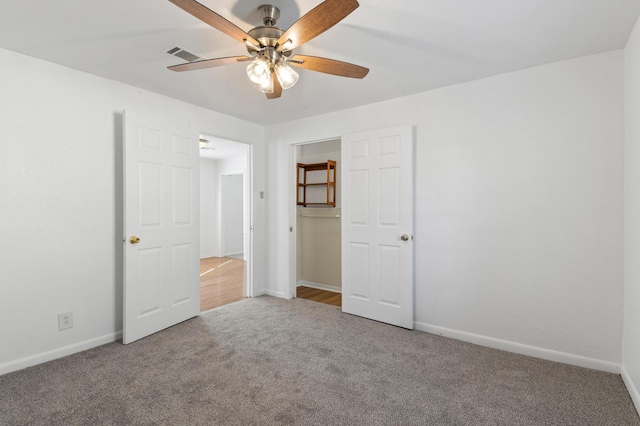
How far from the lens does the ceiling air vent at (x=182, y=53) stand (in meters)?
2.31

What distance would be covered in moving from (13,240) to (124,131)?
3.85 ft

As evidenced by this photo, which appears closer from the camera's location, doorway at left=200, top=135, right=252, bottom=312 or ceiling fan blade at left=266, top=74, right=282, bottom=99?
ceiling fan blade at left=266, top=74, right=282, bottom=99

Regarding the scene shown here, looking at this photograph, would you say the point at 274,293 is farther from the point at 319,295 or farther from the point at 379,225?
the point at 379,225

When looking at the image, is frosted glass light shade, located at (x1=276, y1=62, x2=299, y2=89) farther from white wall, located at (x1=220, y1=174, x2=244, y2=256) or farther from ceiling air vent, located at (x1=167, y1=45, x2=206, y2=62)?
white wall, located at (x1=220, y1=174, x2=244, y2=256)

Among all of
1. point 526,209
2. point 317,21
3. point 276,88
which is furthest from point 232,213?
point 317,21

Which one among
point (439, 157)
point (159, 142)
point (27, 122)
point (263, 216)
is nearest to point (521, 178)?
point (439, 157)

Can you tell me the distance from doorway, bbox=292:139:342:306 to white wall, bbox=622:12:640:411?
3.03 meters

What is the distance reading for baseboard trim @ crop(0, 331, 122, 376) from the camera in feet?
7.63

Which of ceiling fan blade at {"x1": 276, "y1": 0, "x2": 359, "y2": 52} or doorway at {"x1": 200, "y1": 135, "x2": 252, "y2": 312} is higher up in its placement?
ceiling fan blade at {"x1": 276, "y1": 0, "x2": 359, "y2": 52}

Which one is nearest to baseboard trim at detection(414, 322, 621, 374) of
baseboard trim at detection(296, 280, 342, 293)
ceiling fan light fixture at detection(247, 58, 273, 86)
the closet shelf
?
baseboard trim at detection(296, 280, 342, 293)

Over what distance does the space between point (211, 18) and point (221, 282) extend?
14.0ft

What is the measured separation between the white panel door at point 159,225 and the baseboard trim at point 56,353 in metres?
0.20

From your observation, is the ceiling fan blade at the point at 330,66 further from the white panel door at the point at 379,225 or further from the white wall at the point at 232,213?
the white wall at the point at 232,213

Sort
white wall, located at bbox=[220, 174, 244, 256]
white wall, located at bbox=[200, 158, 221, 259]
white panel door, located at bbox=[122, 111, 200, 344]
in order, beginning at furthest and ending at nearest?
white wall, located at bbox=[220, 174, 244, 256], white wall, located at bbox=[200, 158, 221, 259], white panel door, located at bbox=[122, 111, 200, 344]
